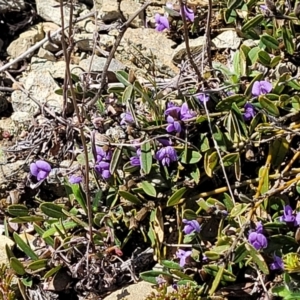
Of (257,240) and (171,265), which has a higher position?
(257,240)

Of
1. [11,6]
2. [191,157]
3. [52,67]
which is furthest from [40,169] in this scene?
[11,6]

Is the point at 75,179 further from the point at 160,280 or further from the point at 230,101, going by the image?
the point at 230,101

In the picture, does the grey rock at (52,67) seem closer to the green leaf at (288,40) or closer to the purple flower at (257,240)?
the green leaf at (288,40)

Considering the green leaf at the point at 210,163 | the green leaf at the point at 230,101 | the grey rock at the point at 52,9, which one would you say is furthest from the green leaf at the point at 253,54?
the grey rock at the point at 52,9

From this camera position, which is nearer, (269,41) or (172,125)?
(172,125)

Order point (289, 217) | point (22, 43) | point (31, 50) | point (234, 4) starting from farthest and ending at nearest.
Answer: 1. point (22, 43)
2. point (31, 50)
3. point (234, 4)
4. point (289, 217)

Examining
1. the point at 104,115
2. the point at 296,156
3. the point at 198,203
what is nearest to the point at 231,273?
the point at 198,203

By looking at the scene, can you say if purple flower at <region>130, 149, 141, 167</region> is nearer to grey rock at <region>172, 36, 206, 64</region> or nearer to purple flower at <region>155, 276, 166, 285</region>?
purple flower at <region>155, 276, 166, 285</region>

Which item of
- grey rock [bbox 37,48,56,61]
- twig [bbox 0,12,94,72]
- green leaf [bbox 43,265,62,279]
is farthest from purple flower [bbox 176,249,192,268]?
grey rock [bbox 37,48,56,61]
